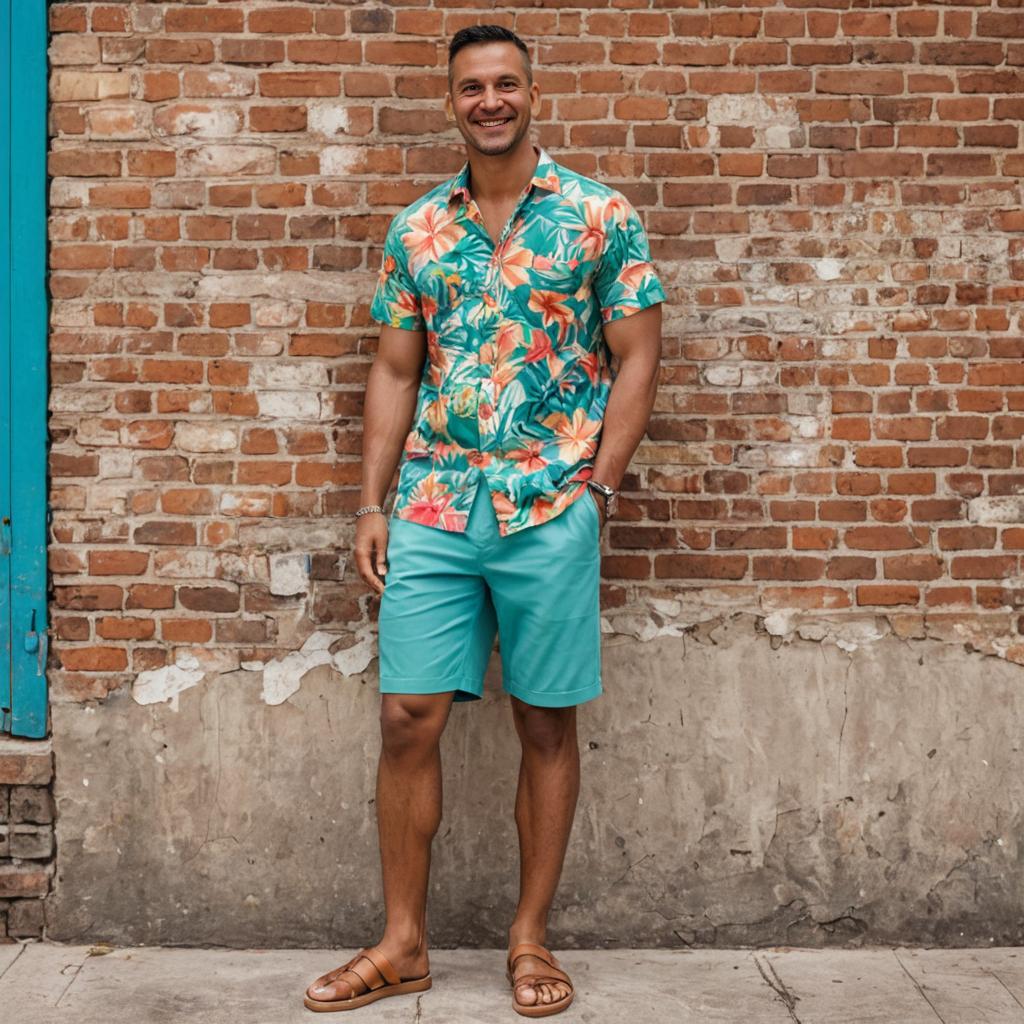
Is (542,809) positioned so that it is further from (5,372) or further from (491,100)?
(5,372)

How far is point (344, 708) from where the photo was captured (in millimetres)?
3639

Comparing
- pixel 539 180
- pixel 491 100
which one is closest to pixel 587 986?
pixel 539 180

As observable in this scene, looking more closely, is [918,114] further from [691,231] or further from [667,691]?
[667,691]

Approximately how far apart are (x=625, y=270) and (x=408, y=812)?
1524 millimetres

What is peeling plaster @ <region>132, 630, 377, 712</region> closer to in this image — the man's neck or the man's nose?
the man's neck

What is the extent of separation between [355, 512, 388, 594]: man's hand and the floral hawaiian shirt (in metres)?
0.10

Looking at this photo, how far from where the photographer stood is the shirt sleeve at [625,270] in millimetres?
3207

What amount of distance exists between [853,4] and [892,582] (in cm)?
168

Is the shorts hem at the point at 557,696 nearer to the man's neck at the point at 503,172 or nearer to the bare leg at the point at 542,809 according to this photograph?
the bare leg at the point at 542,809

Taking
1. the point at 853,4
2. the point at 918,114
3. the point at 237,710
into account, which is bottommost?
the point at 237,710

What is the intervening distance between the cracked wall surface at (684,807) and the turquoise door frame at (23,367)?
44 cm

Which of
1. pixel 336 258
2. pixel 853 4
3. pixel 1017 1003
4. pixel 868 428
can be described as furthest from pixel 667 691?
pixel 853 4

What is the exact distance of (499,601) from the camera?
3.24m

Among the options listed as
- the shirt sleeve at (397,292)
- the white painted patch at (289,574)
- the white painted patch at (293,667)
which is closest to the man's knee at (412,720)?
the white painted patch at (293,667)
